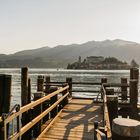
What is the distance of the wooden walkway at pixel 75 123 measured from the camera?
8.22m

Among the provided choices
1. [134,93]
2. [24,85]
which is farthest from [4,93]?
[134,93]

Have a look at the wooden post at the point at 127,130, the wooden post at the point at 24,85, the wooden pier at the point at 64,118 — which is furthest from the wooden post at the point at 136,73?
the wooden post at the point at 127,130

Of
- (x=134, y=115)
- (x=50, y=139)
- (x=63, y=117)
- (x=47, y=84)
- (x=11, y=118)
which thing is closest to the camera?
(x=11, y=118)

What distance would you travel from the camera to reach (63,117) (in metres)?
10.9

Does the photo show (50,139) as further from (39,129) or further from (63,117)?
(63,117)

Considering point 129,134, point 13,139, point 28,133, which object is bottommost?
point 28,133

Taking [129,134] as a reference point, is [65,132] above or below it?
below

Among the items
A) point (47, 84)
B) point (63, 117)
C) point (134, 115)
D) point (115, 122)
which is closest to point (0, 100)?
point (115, 122)

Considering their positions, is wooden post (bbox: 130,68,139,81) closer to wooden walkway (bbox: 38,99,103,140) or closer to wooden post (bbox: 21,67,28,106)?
wooden walkway (bbox: 38,99,103,140)

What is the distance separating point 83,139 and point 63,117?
10.2 ft

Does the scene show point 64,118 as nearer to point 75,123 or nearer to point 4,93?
point 75,123

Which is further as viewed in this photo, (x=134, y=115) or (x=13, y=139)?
(x=134, y=115)

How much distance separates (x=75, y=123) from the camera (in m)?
9.91

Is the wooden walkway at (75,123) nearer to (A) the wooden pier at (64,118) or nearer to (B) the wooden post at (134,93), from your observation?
(A) the wooden pier at (64,118)
